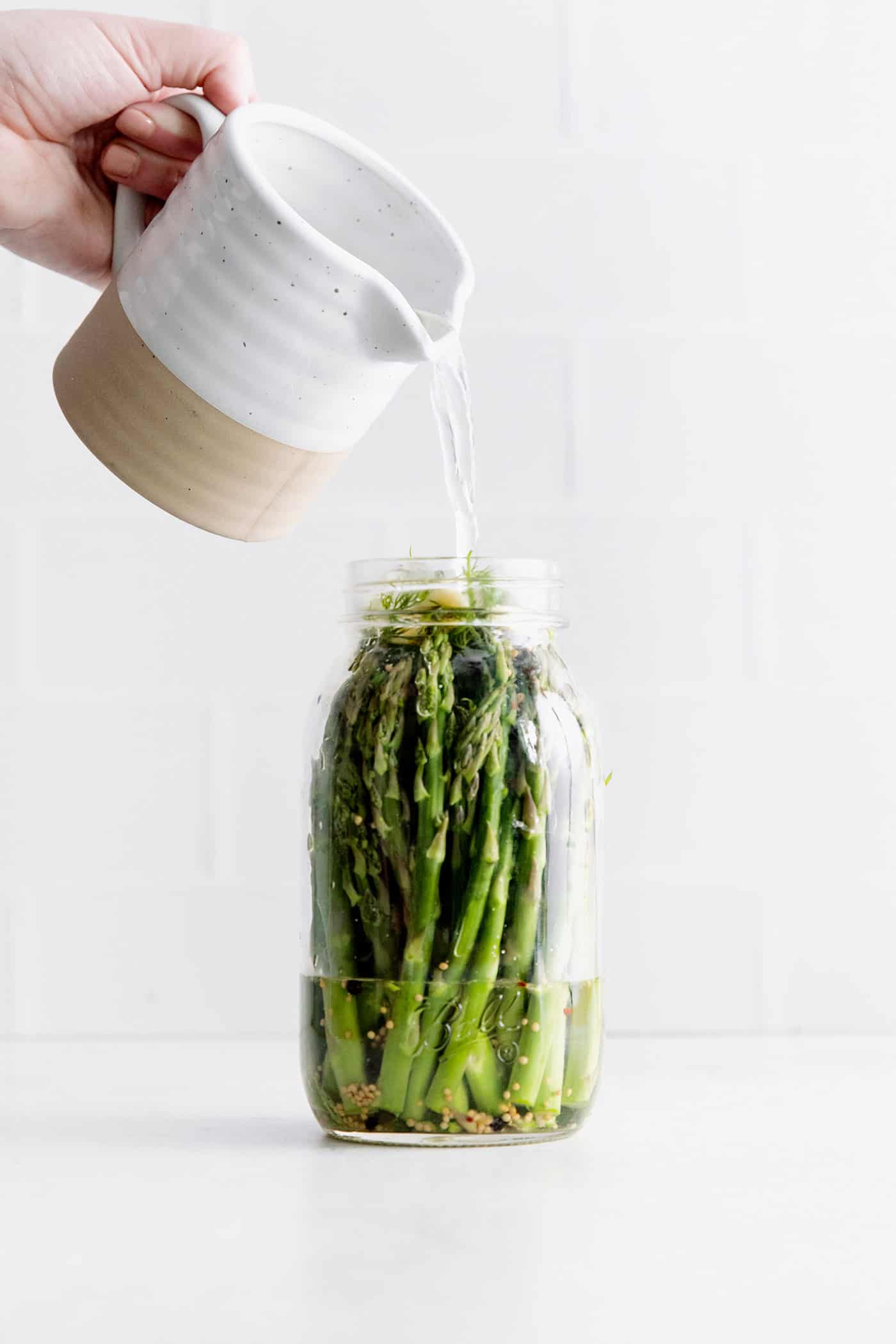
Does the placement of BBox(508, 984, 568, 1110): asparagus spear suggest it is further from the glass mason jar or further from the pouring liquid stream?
the pouring liquid stream

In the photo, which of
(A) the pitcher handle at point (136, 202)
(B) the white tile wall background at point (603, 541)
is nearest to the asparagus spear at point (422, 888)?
(A) the pitcher handle at point (136, 202)

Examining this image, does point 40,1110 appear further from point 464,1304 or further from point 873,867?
point 873,867

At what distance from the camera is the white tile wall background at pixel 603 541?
43.4 inches

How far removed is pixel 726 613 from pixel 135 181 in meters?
0.58

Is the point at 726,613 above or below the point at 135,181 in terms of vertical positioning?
below

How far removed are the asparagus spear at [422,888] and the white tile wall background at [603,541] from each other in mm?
451

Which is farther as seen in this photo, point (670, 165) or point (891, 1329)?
point (670, 165)

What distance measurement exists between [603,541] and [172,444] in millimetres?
520

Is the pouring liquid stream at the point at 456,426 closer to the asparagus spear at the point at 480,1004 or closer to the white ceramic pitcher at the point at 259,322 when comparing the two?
the white ceramic pitcher at the point at 259,322

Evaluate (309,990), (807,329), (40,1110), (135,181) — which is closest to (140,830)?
(40,1110)

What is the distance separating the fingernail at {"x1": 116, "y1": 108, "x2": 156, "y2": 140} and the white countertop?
50cm

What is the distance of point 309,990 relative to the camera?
704 mm

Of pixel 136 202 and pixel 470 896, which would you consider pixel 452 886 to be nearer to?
pixel 470 896

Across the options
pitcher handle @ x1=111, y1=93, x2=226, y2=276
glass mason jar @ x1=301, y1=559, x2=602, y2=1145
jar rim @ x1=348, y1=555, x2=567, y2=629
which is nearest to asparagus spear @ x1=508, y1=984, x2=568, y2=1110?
glass mason jar @ x1=301, y1=559, x2=602, y2=1145
